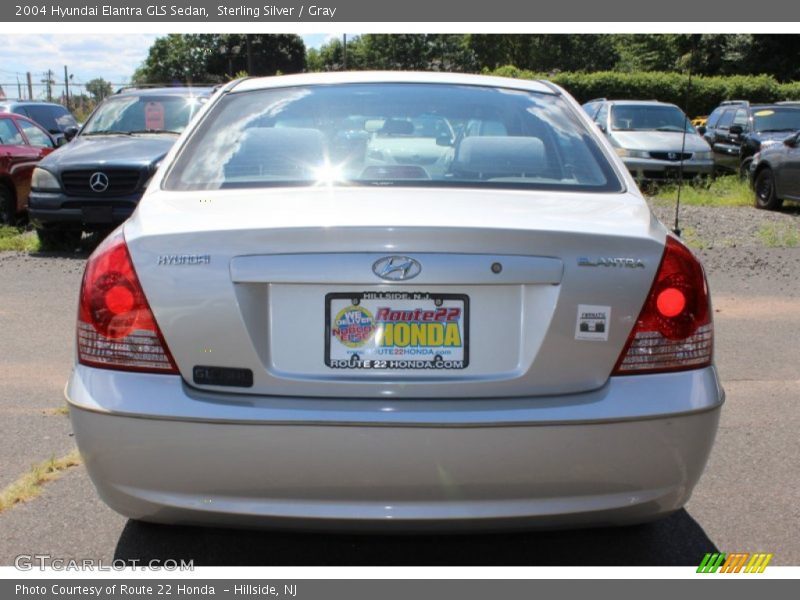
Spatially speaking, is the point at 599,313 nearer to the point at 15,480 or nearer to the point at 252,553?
the point at 252,553

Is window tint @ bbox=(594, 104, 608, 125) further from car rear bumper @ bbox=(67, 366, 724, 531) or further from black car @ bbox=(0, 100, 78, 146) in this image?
car rear bumper @ bbox=(67, 366, 724, 531)

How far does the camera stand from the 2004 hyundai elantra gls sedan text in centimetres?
267

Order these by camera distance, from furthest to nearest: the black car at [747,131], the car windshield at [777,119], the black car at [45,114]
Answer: the black car at [45,114] < the car windshield at [777,119] < the black car at [747,131]

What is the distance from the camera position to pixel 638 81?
3853 cm

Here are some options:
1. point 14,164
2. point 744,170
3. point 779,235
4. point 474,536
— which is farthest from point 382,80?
point 744,170

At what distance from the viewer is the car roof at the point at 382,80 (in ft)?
13.5

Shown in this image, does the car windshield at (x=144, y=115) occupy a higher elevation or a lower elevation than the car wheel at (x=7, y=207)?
higher

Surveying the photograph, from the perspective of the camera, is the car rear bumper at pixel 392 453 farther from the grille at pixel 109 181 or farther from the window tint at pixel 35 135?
the window tint at pixel 35 135

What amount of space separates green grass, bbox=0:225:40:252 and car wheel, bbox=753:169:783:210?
10117 millimetres

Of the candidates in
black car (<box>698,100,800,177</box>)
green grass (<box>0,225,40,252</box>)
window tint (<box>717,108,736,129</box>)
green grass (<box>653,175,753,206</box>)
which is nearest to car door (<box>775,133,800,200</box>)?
green grass (<box>653,175,753,206</box>)

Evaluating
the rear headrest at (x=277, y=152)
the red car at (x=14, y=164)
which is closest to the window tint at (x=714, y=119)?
the red car at (x=14, y=164)

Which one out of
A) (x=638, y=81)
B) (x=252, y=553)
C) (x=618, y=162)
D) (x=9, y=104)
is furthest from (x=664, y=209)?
(x=638, y=81)

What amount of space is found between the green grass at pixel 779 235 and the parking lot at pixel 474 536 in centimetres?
422

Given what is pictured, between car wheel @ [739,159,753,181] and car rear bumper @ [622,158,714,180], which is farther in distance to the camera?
car wheel @ [739,159,753,181]
